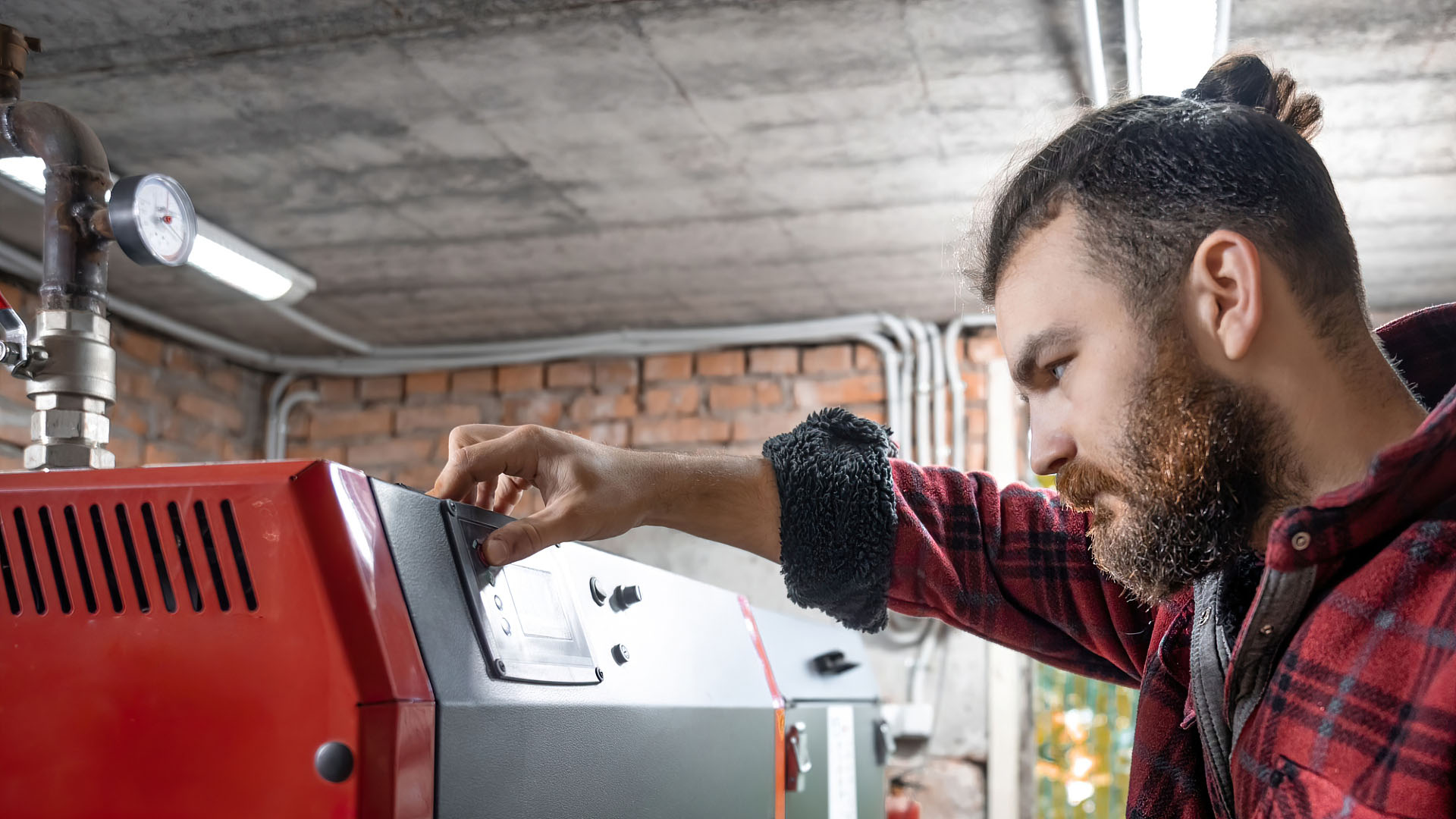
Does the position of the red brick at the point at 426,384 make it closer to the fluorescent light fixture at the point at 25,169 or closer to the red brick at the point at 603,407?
the red brick at the point at 603,407

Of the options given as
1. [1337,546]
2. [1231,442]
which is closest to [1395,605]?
[1337,546]

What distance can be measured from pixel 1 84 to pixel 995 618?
135 cm

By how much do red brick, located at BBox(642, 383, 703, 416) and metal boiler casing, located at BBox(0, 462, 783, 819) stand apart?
3.16 metres

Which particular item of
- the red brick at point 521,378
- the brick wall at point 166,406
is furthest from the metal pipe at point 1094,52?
the brick wall at point 166,406

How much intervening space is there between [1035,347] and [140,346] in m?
3.45

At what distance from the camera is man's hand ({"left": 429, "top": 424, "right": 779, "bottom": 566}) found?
32.2 inches

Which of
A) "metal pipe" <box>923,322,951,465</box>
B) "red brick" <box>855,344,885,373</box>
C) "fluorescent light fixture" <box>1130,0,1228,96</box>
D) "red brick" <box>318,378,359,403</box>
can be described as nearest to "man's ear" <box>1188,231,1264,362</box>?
"fluorescent light fixture" <box>1130,0,1228,96</box>

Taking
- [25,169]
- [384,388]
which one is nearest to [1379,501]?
[25,169]

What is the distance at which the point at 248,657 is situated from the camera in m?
0.60

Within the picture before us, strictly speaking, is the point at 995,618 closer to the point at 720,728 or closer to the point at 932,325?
the point at 720,728

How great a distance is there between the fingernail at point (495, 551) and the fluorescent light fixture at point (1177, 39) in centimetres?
146

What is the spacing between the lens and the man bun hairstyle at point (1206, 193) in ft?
2.85

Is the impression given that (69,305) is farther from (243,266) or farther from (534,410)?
(534,410)

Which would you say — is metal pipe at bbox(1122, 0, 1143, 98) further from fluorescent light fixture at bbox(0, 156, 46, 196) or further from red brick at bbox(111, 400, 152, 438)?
red brick at bbox(111, 400, 152, 438)
